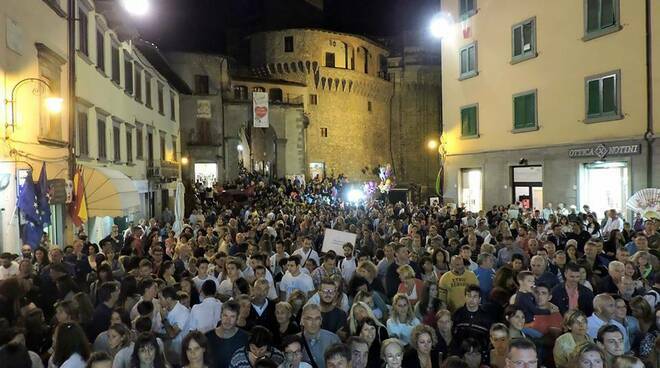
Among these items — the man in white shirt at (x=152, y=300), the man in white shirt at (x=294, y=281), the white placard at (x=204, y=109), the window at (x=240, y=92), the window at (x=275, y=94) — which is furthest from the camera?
the window at (x=275, y=94)

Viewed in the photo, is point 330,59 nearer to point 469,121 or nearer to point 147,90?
point 469,121

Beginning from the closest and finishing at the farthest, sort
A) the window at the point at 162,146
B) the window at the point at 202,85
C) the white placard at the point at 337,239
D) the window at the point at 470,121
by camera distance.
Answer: the white placard at the point at 337,239, the window at the point at 470,121, the window at the point at 162,146, the window at the point at 202,85

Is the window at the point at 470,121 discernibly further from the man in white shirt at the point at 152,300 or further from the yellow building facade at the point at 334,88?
the yellow building facade at the point at 334,88

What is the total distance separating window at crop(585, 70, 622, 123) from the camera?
60.2ft

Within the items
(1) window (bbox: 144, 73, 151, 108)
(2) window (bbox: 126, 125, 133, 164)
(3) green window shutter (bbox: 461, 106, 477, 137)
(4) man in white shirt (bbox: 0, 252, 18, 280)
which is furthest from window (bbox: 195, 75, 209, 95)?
(4) man in white shirt (bbox: 0, 252, 18, 280)

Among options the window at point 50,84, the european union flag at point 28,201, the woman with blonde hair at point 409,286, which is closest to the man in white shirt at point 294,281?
the woman with blonde hair at point 409,286

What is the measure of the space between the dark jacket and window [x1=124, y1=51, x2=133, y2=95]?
1810cm

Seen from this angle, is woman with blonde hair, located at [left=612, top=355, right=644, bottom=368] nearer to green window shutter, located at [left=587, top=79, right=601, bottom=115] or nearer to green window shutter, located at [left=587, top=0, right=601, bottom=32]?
green window shutter, located at [left=587, top=79, right=601, bottom=115]

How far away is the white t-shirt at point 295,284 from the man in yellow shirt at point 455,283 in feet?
6.35

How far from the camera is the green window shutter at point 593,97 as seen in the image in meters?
19.1

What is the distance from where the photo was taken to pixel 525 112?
73.6 ft

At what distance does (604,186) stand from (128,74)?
18.1 m

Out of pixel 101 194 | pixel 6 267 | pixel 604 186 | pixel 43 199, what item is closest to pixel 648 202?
pixel 604 186

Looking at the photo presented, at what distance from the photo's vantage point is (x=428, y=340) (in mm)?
5531
